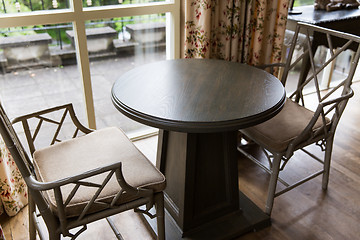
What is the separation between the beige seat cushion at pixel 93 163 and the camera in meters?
1.39

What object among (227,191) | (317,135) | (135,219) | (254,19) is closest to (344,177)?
(317,135)

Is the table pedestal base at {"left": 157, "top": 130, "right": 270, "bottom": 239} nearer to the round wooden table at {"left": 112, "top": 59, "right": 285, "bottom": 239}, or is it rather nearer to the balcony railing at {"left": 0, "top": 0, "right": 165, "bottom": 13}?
the round wooden table at {"left": 112, "top": 59, "right": 285, "bottom": 239}

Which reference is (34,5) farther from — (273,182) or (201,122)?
(273,182)

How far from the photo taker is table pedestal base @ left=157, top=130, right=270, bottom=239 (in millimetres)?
1698

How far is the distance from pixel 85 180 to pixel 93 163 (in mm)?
109

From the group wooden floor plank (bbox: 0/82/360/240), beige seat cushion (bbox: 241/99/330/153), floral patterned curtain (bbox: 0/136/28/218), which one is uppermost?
beige seat cushion (bbox: 241/99/330/153)

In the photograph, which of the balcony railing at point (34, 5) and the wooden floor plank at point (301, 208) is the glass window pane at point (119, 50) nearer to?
the balcony railing at point (34, 5)

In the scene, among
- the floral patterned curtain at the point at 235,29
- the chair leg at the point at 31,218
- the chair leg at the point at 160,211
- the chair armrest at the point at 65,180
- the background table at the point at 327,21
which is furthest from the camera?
the background table at the point at 327,21

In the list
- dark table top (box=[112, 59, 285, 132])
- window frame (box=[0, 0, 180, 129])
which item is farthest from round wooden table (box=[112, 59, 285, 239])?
window frame (box=[0, 0, 180, 129])

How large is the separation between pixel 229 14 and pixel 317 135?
2.95ft

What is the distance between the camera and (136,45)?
8.24 ft

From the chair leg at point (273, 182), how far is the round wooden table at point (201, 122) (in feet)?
0.19

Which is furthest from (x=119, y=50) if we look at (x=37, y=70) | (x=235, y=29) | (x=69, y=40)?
(x=235, y=29)

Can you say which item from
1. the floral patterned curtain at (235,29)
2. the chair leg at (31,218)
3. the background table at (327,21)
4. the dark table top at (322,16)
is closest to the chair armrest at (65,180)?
the chair leg at (31,218)
